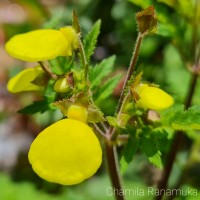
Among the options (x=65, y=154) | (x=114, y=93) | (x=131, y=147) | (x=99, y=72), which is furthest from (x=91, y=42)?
(x=114, y=93)

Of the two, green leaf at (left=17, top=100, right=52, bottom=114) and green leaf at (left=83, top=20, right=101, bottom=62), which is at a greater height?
Result: green leaf at (left=83, top=20, right=101, bottom=62)

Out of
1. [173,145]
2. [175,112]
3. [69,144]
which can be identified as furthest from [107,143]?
[173,145]

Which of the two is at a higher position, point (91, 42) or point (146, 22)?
point (146, 22)

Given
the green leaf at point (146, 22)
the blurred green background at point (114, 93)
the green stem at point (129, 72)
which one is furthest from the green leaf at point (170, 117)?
the blurred green background at point (114, 93)

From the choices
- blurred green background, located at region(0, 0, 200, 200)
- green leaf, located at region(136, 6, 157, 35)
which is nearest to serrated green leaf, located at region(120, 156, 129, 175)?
green leaf, located at region(136, 6, 157, 35)

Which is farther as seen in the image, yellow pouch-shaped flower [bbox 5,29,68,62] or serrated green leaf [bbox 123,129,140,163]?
serrated green leaf [bbox 123,129,140,163]

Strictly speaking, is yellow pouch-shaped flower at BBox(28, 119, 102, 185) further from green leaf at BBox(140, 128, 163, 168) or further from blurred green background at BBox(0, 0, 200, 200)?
blurred green background at BBox(0, 0, 200, 200)

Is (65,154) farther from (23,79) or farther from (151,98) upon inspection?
(23,79)
